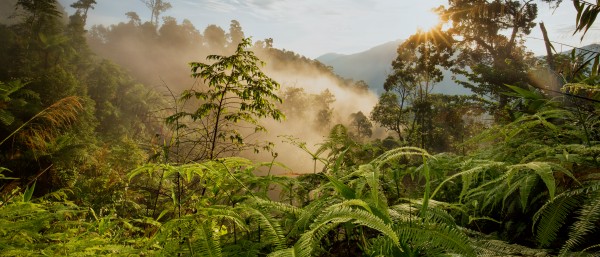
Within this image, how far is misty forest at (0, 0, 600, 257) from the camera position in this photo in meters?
1.03

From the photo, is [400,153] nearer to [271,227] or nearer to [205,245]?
[271,227]

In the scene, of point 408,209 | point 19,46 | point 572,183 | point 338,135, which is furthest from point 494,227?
point 19,46

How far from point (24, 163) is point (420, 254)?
64.1 feet

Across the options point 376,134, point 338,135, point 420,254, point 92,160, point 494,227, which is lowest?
point 376,134

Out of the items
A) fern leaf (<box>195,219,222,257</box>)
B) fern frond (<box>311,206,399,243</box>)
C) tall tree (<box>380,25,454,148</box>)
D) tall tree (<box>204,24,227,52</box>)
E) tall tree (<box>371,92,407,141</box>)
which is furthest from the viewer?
tall tree (<box>204,24,227,52</box>)

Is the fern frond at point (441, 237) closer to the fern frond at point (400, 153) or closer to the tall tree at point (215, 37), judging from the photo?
the fern frond at point (400, 153)

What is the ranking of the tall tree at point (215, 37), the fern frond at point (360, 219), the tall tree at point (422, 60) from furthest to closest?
the tall tree at point (215, 37) < the tall tree at point (422, 60) < the fern frond at point (360, 219)

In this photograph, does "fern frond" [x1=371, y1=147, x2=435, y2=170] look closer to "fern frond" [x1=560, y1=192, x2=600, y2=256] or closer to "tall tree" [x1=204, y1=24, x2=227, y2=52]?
"fern frond" [x1=560, y1=192, x2=600, y2=256]

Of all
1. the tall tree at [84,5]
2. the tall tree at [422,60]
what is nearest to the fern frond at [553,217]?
the tall tree at [422,60]

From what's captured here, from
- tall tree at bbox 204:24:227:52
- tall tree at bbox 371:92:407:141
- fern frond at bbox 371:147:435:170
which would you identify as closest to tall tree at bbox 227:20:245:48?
tall tree at bbox 204:24:227:52

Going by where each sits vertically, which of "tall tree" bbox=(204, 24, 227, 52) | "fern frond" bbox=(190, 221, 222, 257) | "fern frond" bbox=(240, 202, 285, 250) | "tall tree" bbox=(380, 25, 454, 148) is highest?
"tall tree" bbox=(204, 24, 227, 52)

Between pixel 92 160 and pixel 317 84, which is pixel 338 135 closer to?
pixel 92 160

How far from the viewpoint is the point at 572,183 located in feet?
3.91

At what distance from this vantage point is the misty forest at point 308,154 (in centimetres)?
103
